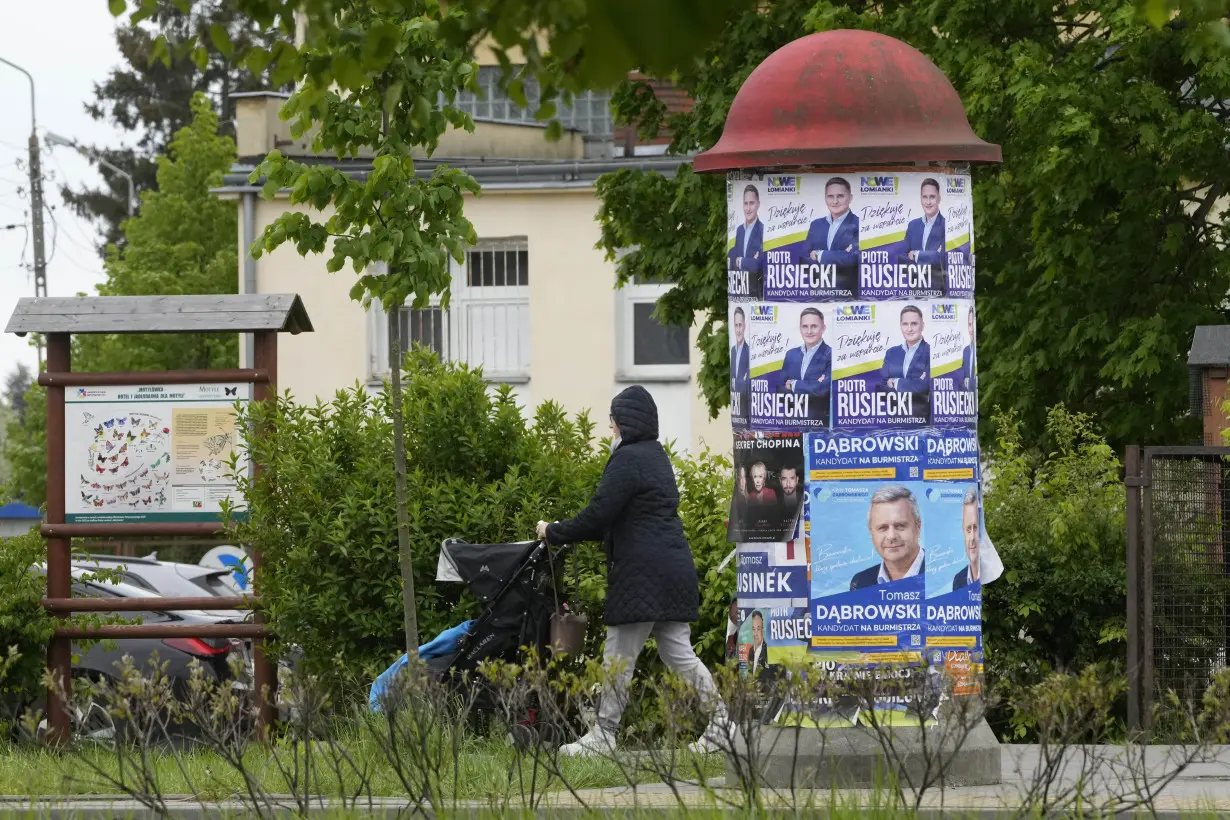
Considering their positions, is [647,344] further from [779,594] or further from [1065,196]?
[779,594]

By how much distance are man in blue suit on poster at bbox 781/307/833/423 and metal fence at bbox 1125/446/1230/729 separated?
2700 mm

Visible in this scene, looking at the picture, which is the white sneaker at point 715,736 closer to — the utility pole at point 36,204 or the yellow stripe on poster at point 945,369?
the yellow stripe on poster at point 945,369

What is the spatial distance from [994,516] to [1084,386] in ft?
21.0

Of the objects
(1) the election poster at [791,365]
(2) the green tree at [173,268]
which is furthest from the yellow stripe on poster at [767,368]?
(2) the green tree at [173,268]

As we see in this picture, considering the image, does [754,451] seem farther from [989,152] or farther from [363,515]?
[363,515]

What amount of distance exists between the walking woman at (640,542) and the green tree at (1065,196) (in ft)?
22.9

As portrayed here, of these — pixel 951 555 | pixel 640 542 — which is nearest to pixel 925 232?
pixel 951 555

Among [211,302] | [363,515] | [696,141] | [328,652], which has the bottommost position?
[328,652]

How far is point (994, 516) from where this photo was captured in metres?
10.8

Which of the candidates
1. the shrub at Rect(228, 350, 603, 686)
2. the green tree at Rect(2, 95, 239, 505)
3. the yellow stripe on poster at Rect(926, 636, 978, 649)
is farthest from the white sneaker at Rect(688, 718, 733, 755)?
the green tree at Rect(2, 95, 239, 505)

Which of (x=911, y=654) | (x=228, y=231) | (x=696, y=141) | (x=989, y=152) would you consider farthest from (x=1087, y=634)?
(x=228, y=231)

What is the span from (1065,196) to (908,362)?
8.53 metres

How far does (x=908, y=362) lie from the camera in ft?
25.3

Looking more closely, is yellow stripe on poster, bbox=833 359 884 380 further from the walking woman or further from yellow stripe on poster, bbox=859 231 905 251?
the walking woman
